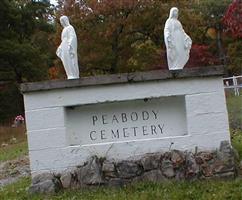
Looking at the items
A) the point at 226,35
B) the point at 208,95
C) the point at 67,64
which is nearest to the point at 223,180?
the point at 208,95

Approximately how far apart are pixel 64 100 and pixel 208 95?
201 cm

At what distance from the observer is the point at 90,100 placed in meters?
7.40

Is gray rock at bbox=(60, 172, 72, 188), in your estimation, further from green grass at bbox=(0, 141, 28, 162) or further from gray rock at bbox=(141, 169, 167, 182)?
green grass at bbox=(0, 141, 28, 162)

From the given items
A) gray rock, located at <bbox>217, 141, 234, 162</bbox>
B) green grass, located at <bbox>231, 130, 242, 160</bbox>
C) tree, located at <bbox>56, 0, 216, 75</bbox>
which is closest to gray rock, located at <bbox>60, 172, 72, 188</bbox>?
gray rock, located at <bbox>217, 141, 234, 162</bbox>

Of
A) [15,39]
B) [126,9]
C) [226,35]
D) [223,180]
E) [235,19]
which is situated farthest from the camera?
[226,35]

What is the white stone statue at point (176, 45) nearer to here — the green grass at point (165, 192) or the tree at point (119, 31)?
the green grass at point (165, 192)

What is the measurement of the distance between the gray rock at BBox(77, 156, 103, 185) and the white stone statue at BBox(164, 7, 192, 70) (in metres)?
1.71

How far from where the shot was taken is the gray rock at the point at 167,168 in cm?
710

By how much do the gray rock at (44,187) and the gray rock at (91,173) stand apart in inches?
15.1

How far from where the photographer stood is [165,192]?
6.50 m

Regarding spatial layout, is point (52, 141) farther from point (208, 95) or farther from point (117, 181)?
point (208, 95)

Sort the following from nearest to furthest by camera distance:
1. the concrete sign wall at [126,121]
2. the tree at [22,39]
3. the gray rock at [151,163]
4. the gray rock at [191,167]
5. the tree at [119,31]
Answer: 1. the gray rock at [191,167]
2. the gray rock at [151,163]
3. the concrete sign wall at [126,121]
4. the tree at [119,31]
5. the tree at [22,39]

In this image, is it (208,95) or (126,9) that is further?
(126,9)

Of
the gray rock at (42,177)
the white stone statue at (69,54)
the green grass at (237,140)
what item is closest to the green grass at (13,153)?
the green grass at (237,140)
